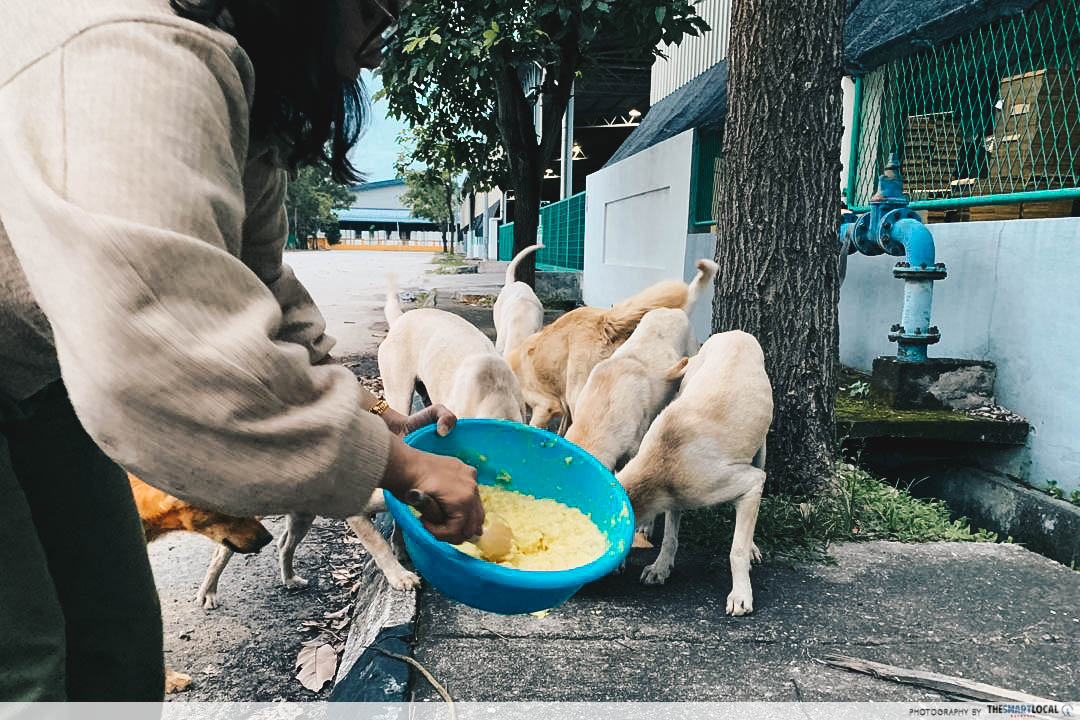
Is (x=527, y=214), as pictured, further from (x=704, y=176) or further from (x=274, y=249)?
(x=274, y=249)

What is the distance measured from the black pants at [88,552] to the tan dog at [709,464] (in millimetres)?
2157

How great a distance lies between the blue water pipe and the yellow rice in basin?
3829 millimetres

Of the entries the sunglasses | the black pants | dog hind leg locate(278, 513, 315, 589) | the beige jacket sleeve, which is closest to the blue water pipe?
dog hind leg locate(278, 513, 315, 589)

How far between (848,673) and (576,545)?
4.28 feet

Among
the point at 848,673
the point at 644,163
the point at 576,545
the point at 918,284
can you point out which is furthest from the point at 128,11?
the point at 644,163

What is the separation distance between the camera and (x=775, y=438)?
14.7ft

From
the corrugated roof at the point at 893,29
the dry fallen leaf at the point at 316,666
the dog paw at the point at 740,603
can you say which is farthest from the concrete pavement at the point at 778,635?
the corrugated roof at the point at 893,29

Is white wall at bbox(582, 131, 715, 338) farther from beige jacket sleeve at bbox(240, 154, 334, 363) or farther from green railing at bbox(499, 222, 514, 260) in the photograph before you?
green railing at bbox(499, 222, 514, 260)

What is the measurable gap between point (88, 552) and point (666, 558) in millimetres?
2602

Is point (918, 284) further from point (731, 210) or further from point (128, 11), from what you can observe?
point (128, 11)

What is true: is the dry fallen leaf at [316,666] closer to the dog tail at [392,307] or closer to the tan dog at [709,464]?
the tan dog at [709,464]

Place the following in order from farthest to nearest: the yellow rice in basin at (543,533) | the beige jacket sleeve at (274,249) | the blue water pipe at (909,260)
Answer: the blue water pipe at (909,260) < the yellow rice in basin at (543,533) < the beige jacket sleeve at (274,249)

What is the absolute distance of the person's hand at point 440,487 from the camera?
4.03 feet

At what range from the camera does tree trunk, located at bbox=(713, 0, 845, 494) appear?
422 cm
